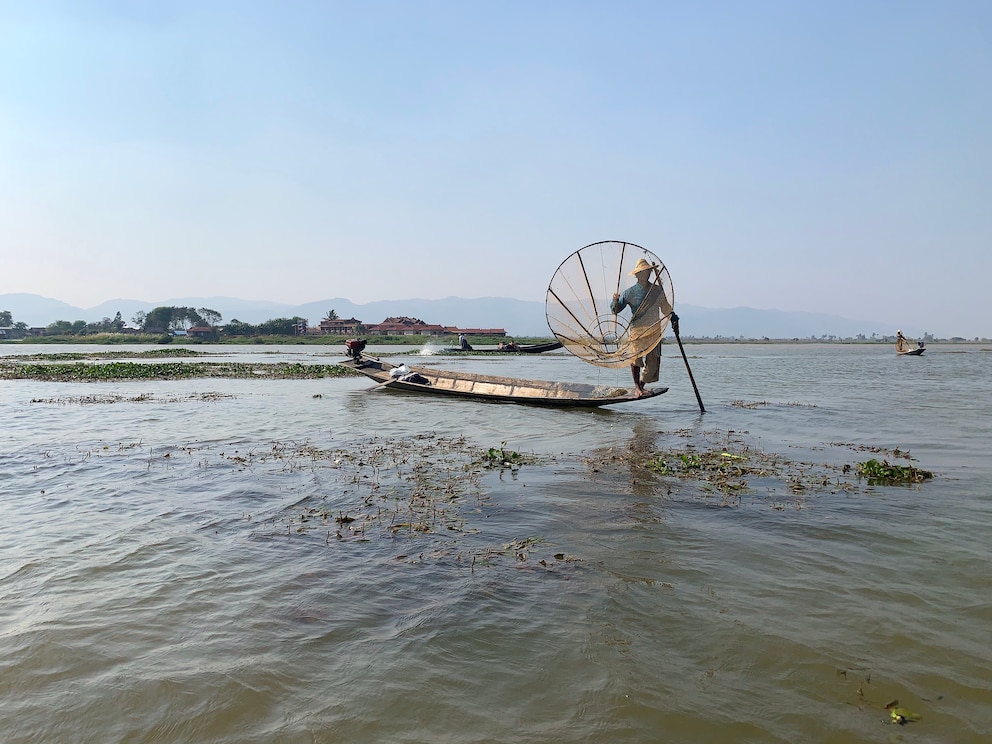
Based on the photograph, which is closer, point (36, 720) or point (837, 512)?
point (36, 720)

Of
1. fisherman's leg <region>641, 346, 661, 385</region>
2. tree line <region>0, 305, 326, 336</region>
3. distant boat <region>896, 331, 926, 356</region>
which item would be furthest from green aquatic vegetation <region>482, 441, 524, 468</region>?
tree line <region>0, 305, 326, 336</region>

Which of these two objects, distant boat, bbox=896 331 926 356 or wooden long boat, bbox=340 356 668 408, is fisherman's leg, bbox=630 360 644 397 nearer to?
wooden long boat, bbox=340 356 668 408

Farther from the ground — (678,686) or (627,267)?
(627,267)

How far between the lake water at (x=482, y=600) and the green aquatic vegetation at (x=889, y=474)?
330 mm

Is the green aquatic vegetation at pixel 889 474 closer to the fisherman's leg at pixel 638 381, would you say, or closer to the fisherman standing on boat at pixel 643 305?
the fisherman standing on boat at pixel 643 305

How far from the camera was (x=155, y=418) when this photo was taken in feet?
45.2

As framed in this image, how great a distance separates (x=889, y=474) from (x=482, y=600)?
646 centimetres

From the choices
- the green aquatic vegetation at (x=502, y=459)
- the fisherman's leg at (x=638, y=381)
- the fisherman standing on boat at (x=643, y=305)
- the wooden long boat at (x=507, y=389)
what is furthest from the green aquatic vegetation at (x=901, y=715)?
the fisherman's leg at (x=638, y=381)

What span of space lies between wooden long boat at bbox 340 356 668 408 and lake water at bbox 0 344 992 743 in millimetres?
5812

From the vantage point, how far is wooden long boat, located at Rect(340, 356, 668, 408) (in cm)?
1540

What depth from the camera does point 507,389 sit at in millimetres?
17156

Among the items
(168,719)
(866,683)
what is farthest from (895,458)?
(168,719)

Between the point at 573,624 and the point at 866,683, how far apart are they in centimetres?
165

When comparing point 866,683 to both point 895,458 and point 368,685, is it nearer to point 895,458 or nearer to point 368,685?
point 368,685
